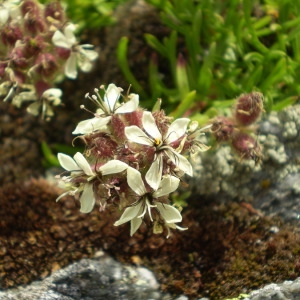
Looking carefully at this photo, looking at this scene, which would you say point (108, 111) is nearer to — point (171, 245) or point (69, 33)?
point (69, 33)

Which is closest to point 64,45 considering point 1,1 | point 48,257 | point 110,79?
point 1,1

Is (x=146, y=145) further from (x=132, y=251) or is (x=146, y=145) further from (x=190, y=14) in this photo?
(x=190, y=14)

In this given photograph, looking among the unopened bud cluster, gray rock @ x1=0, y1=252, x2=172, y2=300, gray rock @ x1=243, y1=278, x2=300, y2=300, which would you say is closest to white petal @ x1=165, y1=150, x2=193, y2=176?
the unopened bud cluster

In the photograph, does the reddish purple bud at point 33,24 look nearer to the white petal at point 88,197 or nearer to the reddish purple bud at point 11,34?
the reddish purple bud at point 11,34

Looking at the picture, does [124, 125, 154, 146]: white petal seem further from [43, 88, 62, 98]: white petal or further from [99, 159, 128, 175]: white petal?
[43, 88, 62, 98]: white petal

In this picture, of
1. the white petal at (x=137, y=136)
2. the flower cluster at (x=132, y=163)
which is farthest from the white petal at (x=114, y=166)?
the white petal at (x=137, y=136)
